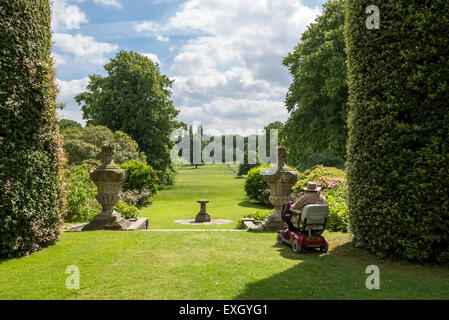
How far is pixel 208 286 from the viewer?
4879mm

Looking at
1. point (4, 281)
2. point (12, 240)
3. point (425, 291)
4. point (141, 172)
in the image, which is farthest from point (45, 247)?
point (141, 172)

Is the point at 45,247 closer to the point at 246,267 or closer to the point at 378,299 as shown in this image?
the point at 246,267

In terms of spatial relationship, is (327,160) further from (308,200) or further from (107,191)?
(107,191)

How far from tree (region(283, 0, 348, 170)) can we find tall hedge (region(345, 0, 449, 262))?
14.0 metres

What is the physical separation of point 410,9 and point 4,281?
27.3ft

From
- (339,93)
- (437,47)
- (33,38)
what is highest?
(339,93)

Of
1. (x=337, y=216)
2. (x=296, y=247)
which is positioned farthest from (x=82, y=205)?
(x=337, y=216)

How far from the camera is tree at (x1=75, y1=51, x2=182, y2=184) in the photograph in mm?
32500

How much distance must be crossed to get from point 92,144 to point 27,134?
1953 centimetres

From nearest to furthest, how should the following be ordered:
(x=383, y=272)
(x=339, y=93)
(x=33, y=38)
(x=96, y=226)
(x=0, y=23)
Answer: (x=383, y=272), (x=0, y=23), (x=33, y=38), (x=96, y=226), (x=339, y=93)

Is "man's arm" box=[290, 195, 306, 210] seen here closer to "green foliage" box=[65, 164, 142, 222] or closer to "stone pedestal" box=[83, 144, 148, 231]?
"stone pedestal" box=[83, 144, 148, 231]

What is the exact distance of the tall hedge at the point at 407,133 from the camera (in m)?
5.89

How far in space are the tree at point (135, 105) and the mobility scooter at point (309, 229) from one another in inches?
1071

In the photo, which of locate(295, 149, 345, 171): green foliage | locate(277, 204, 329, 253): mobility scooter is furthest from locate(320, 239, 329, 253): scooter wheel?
locate(295, 149, 345, 171): green foliage
